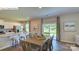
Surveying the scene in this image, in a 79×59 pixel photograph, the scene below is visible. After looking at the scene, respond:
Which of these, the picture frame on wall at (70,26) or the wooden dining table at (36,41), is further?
the wooden dining table at (36,41)

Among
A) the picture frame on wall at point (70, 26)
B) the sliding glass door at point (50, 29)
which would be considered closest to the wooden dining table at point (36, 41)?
the sliding glass door at point (50, 29)

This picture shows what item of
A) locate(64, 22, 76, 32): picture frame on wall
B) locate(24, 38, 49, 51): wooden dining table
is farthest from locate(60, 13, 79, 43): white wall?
locate(24, 38, 49, 51): wooden dining table

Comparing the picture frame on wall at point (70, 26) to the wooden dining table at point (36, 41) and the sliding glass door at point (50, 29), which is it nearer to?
the sliding glass door at point (50, 29)

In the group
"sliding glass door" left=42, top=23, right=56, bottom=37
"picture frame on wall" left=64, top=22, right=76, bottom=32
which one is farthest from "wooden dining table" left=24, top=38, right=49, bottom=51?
"picture frame on wall" left=64, top=22, right=76, bottom=32

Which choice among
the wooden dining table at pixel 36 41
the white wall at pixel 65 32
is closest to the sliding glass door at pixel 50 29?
the white wall at pixel 65 32

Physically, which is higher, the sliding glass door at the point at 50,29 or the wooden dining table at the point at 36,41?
the sliding glass door at the point at 50,29

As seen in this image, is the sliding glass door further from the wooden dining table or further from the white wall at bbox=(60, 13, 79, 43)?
the wooden dining table

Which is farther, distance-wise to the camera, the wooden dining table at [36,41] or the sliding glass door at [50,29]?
the wooden dining table at [36,41]

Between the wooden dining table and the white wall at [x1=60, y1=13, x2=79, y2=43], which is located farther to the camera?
the wooden dining table

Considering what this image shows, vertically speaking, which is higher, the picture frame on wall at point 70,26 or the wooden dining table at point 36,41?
the picture frame on wall at point 70,26

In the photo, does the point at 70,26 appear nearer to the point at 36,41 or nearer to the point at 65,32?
the point at 65,32

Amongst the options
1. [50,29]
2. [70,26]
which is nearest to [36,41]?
[50,29]

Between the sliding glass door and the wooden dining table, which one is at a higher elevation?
the sliding glass door
